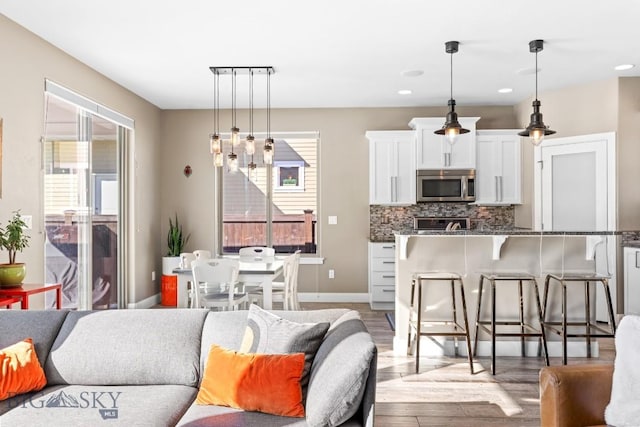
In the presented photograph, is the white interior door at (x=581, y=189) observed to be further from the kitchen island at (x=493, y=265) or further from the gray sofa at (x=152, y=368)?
the gray sofa at (x=152, y=368)

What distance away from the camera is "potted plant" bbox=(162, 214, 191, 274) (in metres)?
6.32

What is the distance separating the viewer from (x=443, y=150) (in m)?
6.18

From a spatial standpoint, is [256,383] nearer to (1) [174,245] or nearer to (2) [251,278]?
(2) [251,278]

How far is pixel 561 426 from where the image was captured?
5.93ft

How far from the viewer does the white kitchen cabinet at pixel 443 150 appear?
6172mm

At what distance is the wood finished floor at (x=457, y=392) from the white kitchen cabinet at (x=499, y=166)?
2.43m

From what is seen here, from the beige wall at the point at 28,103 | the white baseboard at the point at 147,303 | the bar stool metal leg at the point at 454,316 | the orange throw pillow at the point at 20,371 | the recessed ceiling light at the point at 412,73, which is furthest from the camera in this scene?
the white baseboard at the point at 147,303

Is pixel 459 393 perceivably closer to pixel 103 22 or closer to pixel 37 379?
pixel 37 379

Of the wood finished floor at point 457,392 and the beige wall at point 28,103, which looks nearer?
the wood finished floor at point 457,392

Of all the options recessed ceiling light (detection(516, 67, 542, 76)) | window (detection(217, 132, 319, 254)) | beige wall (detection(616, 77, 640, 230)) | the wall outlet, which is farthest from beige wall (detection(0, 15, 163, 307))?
beige wall (detection(616, 77, 640, 230))

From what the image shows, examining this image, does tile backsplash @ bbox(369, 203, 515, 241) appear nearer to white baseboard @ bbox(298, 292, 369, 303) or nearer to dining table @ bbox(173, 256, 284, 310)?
white baseboard @ bbox(298, 292, 369, 303)

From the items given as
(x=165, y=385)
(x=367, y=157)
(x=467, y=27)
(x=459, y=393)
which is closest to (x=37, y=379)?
(x=165, y=385)

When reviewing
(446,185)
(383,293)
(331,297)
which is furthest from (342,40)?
(331,297)

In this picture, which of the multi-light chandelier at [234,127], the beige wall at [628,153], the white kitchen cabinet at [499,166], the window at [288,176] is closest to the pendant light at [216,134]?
the multi-light chandelier at [234,127]
